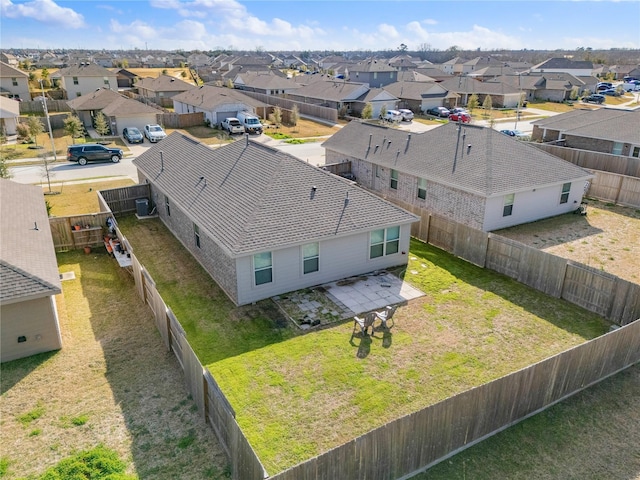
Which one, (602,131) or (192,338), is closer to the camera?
(192,338)

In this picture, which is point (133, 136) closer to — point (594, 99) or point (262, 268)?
point (262, 268)

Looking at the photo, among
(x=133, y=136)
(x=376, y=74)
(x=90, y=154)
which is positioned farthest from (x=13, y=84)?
(x=376, y=74)

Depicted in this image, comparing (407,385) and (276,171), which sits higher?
(276,171)

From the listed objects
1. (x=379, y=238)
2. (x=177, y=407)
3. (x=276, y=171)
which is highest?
(x=276, y=171)

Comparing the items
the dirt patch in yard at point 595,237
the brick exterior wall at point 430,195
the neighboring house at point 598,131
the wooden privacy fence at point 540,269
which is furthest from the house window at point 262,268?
the neighboring house at point 598,131

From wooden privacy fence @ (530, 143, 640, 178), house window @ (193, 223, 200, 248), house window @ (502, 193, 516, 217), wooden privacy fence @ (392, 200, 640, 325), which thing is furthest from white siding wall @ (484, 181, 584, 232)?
house window @ (193, 223, 200, 248)

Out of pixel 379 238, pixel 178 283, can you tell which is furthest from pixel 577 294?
pixel 178 283

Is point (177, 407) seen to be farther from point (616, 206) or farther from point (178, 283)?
point (616, 206)
